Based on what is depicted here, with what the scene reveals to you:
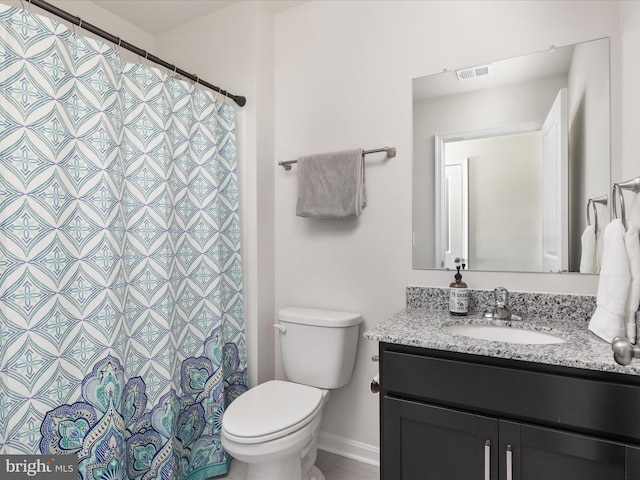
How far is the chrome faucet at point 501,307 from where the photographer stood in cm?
146

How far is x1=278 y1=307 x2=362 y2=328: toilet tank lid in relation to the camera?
1.76m

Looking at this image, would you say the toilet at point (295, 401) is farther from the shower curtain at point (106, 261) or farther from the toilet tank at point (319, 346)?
the shower curtain at point (106, 261)

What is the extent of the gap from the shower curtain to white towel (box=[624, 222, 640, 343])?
1.64 metres

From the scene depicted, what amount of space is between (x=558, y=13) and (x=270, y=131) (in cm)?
147

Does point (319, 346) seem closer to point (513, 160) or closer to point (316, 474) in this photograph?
point (316, 474)

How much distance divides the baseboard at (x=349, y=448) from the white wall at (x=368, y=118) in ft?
0.12

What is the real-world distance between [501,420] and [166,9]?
2597mm

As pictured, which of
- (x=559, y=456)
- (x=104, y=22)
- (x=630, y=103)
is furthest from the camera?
(x=104, y=22)

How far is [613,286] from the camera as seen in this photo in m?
1.14

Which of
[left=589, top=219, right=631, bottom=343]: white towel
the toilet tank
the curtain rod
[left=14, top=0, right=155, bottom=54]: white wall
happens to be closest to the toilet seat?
the toilet tank

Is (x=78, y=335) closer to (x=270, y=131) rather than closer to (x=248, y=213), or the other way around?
(x=248, y=213)

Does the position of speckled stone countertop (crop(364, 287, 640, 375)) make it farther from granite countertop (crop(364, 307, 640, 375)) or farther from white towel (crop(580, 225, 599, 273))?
white towel (crop(580, 225, 599, 273))

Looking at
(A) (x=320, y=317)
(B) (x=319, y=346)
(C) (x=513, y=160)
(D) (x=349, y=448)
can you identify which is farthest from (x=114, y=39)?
(D) (x=349, y=448)

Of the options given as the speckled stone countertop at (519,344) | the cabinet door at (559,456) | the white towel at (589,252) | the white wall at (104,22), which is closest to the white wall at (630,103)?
the white towel at (589,252)
